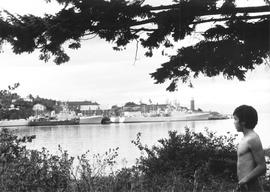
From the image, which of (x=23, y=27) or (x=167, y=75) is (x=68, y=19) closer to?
(x=23, y=27)

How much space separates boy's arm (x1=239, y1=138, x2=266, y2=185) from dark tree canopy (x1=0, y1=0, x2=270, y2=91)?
4617 mm

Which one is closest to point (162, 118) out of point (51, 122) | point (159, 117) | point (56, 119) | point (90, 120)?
point (159, 117)

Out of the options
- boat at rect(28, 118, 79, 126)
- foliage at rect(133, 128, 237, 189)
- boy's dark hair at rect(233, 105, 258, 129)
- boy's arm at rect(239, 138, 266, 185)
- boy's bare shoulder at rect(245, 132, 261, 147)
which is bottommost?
foliage at rect(133, 128, 237, 189)

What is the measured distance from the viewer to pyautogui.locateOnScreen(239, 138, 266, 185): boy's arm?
4.54m

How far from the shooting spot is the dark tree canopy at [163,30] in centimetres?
882

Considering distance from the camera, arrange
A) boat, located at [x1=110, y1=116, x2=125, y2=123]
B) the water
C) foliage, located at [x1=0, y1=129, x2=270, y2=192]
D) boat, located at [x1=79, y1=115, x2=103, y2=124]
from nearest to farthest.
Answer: foliage, located at [x1=0, y1=129, x2=270, y2=192] < the water < boat, located at [x1=79, y1=115, x2=103, y2=124] < boat, located at [x1=110, y1=116, x2=125, y2=123]

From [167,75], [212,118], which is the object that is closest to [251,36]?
[167,75]

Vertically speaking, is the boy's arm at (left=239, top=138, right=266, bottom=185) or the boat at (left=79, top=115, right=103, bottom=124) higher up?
the boat at (left=79, top=115, right=103, bottom=124)

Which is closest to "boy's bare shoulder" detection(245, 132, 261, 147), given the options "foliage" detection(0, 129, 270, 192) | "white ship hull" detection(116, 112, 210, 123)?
"foliage" detection(0, 129, 270, 192)

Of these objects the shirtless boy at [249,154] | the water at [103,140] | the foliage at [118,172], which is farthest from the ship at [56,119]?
the shirtless boy at [249,154]

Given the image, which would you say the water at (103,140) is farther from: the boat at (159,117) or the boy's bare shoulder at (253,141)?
the boat at (159,117)

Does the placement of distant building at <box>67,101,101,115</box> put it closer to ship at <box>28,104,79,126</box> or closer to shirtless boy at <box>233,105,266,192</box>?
ship at <box>28,104,79,126</box>

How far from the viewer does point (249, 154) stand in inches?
181

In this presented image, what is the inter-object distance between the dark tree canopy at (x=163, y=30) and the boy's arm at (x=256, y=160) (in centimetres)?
462
